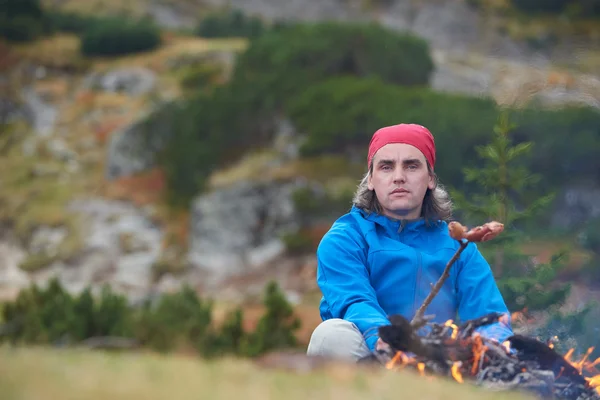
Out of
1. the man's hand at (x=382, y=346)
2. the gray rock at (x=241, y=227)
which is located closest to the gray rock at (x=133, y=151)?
the gray rock at (x=241, y=227)

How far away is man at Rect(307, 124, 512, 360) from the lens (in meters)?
3.63

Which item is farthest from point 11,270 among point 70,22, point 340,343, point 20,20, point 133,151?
point 340,343

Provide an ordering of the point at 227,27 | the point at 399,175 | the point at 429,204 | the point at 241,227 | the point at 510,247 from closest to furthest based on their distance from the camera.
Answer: the point at 399,175 < the point at 429,204 < the point at 510,247 < the point at 241,227 < the point at 227,27

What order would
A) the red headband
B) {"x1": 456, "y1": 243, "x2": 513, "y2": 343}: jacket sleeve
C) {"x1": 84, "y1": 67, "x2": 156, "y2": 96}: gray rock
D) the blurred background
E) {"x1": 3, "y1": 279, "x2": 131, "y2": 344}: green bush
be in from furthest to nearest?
{"x1": 84, "y1": 67, "x2": 156, "y2": 96}: gray rock, the blurred background, {"x1": 3, "y1": 279, "x2": 131, "y2": 344}: green bush, the red headband, {"x1": 456, "y1": 243, "x2": 513, "y2": 343}: jacket sleeve

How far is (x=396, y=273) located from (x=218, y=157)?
52.8 ft

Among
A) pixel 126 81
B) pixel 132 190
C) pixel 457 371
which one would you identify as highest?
pixel 457 371

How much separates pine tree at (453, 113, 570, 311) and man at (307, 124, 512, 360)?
6.23 feet

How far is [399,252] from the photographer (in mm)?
3719

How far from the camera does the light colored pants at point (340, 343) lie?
A: 3.32 metres

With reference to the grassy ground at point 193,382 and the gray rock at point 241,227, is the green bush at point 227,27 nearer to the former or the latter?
the gray rock at point 241,227

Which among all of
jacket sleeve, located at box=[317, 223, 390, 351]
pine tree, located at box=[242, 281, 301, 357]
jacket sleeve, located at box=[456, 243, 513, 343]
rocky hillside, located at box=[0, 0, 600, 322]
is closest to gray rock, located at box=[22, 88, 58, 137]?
rocky hillside, located at box=[0, 0, 600, 322]

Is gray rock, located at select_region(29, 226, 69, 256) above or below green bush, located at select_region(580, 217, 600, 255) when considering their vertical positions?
below

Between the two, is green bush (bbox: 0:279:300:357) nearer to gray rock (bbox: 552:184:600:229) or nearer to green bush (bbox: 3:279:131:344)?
green bush (bbox: 3:279:131:344)

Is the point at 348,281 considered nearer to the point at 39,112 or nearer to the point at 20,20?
the point at 39,112
